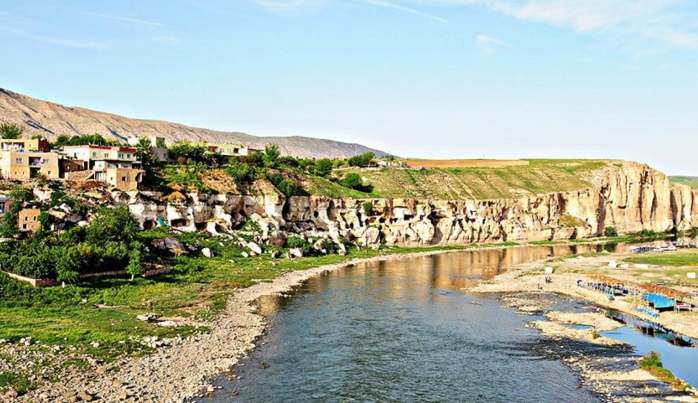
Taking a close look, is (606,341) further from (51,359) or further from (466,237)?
(466,237)

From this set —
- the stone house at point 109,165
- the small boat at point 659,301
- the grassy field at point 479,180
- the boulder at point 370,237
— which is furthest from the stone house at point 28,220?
the grassy field at point 479,180

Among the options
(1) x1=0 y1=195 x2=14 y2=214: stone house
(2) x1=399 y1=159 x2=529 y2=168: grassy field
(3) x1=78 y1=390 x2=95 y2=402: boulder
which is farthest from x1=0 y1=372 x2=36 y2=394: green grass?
(2) x1=399 y1=159 x2=529 y2=168: grassy field

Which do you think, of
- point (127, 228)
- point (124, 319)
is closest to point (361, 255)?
point (127, 228)

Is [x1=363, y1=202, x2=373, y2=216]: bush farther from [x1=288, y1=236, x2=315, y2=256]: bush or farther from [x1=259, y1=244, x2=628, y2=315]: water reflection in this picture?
[x1=288, y1=236, x2=315, y2=256]: bush

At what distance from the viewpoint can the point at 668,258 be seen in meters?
85.8

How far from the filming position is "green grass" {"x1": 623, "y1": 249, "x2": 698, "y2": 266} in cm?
8000

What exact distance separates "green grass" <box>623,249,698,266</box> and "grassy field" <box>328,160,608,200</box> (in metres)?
38.2

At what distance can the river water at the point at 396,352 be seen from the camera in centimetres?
3048

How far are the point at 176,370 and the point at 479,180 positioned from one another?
114384mm

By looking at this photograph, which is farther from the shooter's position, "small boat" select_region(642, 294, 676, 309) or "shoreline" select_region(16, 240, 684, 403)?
"small boat" select_region(642, 294, 676, 309)

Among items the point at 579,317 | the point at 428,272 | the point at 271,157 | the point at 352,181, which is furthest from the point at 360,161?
the point at 579,317

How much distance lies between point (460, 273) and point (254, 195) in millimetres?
33884

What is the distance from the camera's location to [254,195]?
297 feet

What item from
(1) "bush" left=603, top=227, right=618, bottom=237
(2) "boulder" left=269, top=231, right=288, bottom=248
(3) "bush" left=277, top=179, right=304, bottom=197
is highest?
(3) "bush" left=277, top=179, right=304, bottom=197
